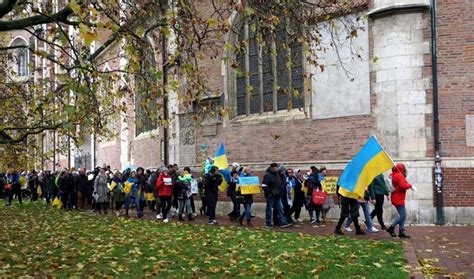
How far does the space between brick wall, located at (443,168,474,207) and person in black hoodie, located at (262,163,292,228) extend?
174 inches

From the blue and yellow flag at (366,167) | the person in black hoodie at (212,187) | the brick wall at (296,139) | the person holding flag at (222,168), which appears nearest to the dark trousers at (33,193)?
the brick wall at (296,139)

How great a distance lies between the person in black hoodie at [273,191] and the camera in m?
15.5

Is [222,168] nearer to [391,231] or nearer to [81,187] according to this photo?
[391,231]

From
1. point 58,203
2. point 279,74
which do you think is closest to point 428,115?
point 279,74

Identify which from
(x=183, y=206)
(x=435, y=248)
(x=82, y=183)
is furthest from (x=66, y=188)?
(x=435, y=248)

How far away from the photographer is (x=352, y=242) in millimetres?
11805

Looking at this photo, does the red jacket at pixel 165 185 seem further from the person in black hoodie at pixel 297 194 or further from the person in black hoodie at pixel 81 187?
the person in black hoodie at pixel 81 187

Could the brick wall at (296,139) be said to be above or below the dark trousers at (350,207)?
above

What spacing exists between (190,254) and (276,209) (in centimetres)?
572

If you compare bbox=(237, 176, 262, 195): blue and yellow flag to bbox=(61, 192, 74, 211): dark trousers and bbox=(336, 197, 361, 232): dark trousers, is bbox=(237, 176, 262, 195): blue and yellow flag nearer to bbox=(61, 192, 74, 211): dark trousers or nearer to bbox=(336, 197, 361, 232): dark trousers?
bbox=(336, 197, 361, 232): dark trousers

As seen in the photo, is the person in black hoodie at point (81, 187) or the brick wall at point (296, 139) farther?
the person in black hoodie at point (81, 187)

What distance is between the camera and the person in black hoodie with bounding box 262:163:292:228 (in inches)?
610

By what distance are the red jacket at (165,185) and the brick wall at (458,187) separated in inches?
301

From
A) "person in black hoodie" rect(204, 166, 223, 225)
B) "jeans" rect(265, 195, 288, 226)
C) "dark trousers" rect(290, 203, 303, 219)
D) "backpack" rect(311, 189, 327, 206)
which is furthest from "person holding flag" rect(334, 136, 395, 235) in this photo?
"person in black hoodie" rect(204, 166, 223, 225)
